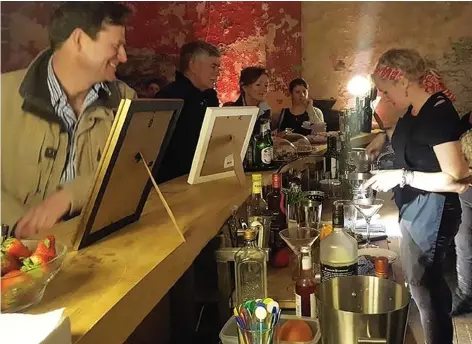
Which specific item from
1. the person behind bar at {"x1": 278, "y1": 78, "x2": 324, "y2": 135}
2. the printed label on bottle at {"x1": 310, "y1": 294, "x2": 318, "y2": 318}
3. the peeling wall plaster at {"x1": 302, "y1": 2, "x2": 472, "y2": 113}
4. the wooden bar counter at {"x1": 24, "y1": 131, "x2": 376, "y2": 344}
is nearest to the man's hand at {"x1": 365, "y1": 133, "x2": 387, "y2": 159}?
the person behind bar at {"x1": 278, "y1": 78, "x2": 324, "y2": 135}

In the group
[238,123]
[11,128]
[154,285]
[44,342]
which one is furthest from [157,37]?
[44,342]

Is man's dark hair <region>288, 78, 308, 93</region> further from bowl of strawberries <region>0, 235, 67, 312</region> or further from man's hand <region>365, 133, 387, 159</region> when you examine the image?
bowl of strawberries <region>0, 235, 67, 312</region>

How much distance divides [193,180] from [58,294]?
1.02 meters

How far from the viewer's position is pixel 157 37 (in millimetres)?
3258

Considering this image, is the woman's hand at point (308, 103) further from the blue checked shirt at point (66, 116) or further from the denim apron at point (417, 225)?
the blue checked shirt at point (66, 116)

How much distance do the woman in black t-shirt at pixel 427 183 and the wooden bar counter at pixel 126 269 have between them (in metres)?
1.25

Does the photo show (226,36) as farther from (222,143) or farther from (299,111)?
(222,143)

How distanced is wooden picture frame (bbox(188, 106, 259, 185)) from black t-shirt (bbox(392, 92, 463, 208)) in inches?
34.4

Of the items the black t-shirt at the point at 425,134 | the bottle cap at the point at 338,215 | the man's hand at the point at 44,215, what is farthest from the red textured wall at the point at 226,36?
the bottle cap at the point at 338,215

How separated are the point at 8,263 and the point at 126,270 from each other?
22 cm

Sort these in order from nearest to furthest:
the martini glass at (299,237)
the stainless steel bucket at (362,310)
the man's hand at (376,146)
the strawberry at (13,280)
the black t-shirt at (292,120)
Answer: the strawberry at (13,280)
the stainless steel bucket at (362,310)
the martini glass at (299,237)
the man's hand at (376,146)
the black t-shirt at (292,120)

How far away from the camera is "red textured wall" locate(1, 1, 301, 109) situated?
3066 mm

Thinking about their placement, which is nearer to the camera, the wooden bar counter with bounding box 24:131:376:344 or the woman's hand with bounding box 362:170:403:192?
the wooden bar counter with bounding box 24:131:376:344

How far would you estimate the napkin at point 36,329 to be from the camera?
65 centimetres
